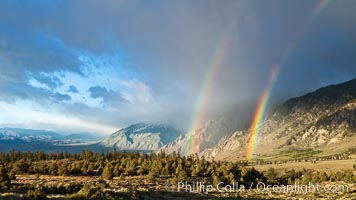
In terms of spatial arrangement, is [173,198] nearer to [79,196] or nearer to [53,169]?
[79,196]

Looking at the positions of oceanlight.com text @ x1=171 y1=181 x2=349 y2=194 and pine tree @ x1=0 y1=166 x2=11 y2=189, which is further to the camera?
oceanlight.com text @ x1=171 y1=181 x2=349 y2=194

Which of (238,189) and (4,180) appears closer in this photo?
(4,180)

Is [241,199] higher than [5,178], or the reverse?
[5,178]

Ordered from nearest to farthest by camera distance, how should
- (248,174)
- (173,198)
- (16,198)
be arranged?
(16,198) → (173,198) → (248,174)

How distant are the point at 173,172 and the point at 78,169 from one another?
934 inches

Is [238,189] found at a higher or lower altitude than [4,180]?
lower

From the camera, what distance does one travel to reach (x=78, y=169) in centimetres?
8575

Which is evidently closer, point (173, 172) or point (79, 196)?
point (79, 196)

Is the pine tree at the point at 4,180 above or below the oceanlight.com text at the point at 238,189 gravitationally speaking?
above

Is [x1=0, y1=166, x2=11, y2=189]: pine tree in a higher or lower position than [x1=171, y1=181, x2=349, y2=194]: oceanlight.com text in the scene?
higher

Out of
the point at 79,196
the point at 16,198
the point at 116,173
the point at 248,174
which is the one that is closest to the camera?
the point at 16,198

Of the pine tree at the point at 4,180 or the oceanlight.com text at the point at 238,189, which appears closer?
the pine tree at the point at 4,180

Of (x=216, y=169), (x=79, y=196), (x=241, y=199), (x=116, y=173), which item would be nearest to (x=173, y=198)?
(x=241, y=199)

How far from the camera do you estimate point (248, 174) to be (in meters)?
90.8
